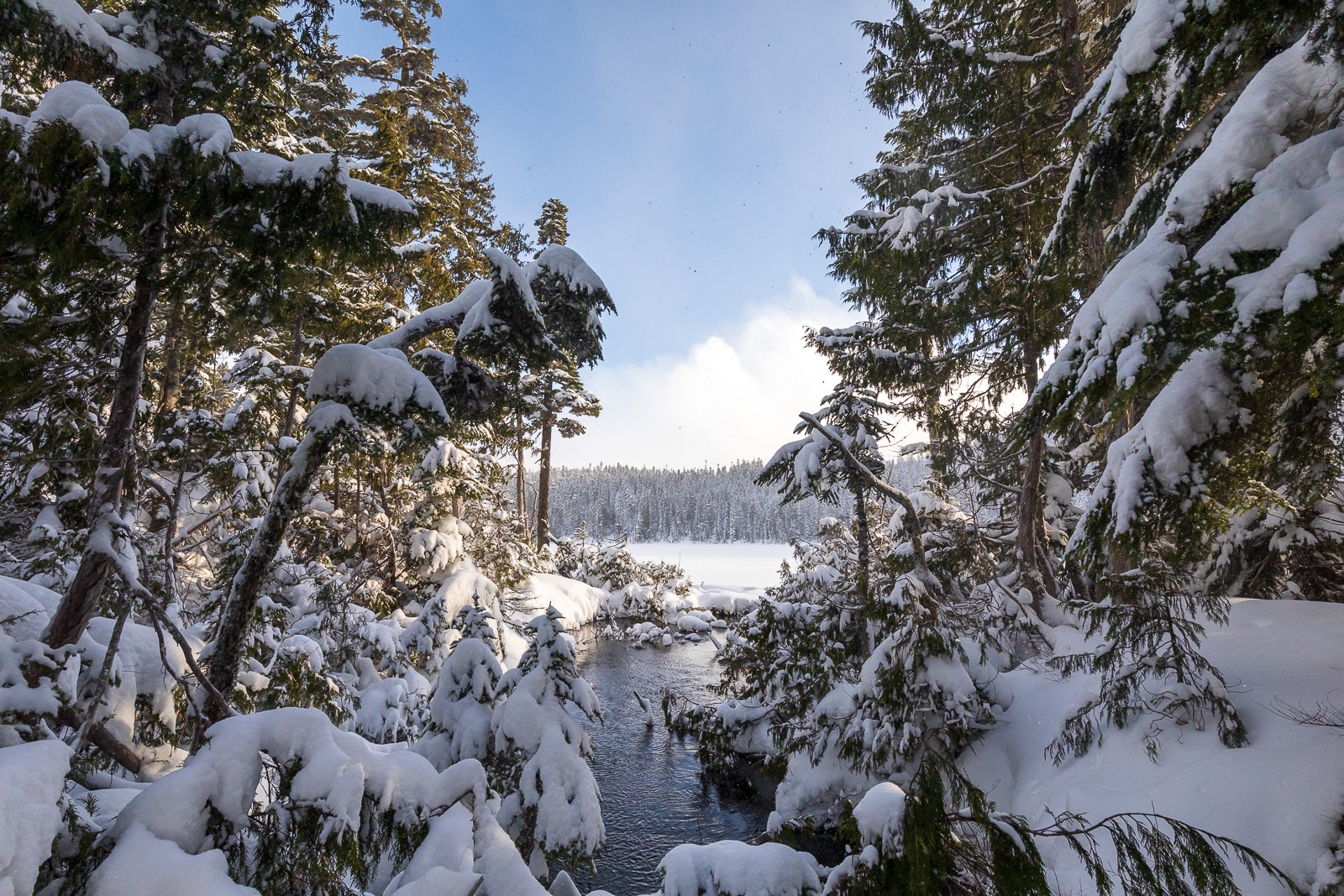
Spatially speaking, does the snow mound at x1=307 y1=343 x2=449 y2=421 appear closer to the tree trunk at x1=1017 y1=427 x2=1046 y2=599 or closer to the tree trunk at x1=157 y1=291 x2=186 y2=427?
the tree trunk at x1=157 y1=291 x2=186 y2=427

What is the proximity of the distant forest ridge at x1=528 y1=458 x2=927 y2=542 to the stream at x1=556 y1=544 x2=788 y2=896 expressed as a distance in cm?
6598

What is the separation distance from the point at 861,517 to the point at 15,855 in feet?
29.5

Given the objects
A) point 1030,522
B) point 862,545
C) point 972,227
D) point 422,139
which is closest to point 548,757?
point 862,545

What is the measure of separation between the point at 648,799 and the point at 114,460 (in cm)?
968

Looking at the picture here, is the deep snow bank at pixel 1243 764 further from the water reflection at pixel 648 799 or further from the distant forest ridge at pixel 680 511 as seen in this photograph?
the distant forest ridge at pixel 680 511

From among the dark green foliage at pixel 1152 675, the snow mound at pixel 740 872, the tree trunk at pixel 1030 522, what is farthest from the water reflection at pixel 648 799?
the tree trunk at pixel 1030 522

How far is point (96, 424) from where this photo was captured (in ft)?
14.0

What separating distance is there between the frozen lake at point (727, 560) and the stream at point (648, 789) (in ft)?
45.3

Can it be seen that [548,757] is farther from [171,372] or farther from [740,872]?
[171,372]

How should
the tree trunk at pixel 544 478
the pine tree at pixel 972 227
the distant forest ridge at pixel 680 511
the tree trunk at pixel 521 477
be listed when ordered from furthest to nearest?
the distant forest ridge at pixel 680 511 → the tree trunk at pixel 544 478 → the tree trunk at pixel 521 477 → the pine tree at pixel 972 227

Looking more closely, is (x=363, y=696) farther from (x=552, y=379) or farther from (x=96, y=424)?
(x=552, y=379)

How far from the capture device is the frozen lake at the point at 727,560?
39500mm

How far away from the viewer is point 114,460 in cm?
308

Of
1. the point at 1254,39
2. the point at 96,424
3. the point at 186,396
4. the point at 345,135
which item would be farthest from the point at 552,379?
the point at 1254,39
